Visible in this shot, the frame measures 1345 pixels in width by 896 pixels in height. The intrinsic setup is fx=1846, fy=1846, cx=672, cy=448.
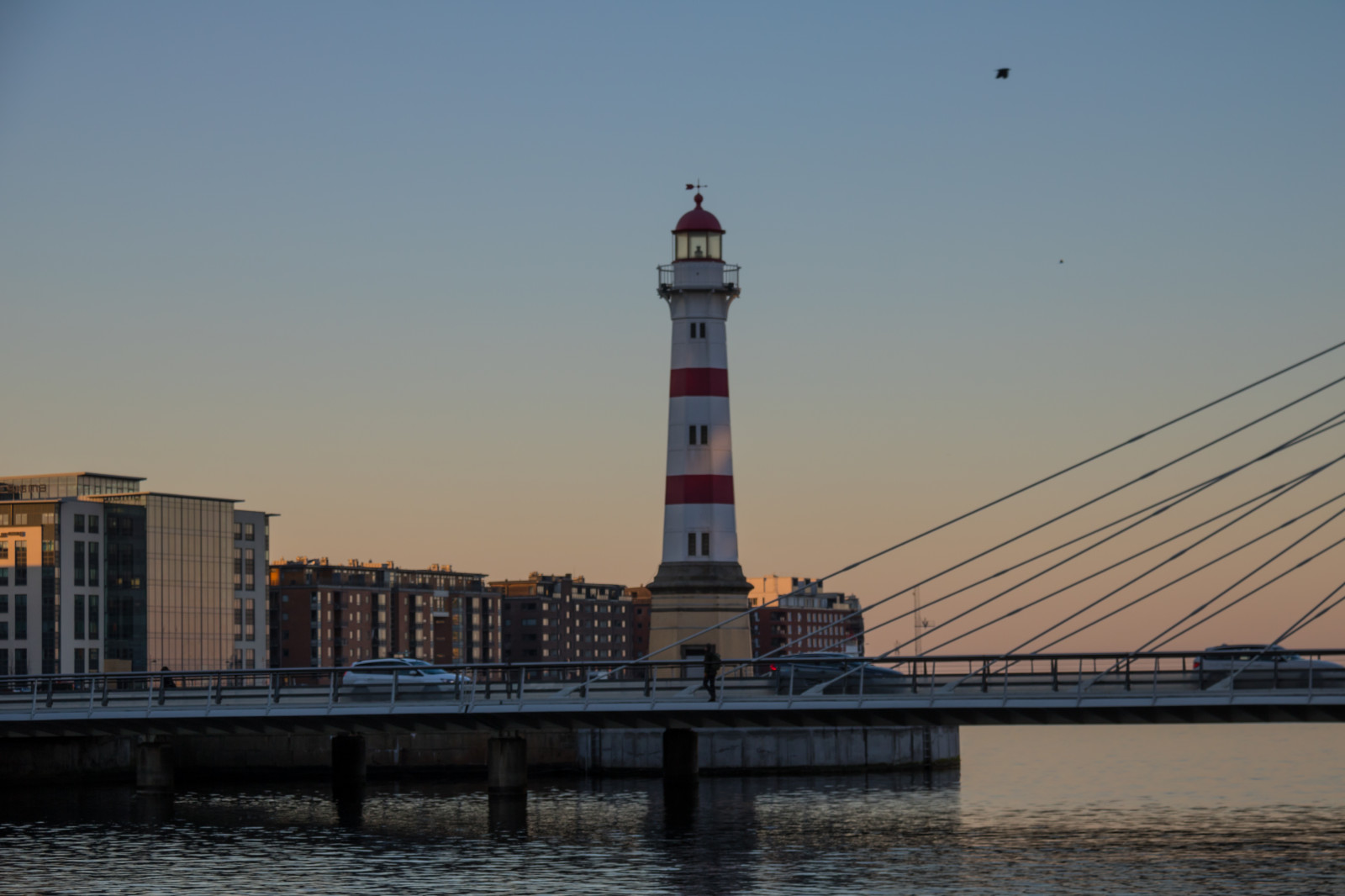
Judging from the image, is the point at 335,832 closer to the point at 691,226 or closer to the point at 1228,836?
the point at 1228,836

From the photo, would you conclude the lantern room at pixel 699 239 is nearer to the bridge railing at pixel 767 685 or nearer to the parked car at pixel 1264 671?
the bridge railing at pixel 767 685

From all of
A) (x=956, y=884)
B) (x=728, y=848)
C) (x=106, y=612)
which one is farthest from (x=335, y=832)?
(x=106, y=612)

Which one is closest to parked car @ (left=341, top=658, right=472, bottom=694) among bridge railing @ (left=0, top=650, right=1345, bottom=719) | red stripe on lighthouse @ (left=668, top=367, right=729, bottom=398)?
bridge railing @ (left=0, top=650, right=1345, bottom=719)

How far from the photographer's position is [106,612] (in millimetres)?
137500

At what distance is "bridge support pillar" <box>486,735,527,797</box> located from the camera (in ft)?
186

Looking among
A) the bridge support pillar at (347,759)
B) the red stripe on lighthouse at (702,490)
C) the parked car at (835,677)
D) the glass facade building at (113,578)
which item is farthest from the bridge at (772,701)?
the glass facade building at (113,578)

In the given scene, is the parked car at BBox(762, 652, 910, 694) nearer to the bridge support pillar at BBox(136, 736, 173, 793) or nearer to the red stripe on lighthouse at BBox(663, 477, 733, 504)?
the red stripe on lighthouse at BBox(663, 477, 733, 504)

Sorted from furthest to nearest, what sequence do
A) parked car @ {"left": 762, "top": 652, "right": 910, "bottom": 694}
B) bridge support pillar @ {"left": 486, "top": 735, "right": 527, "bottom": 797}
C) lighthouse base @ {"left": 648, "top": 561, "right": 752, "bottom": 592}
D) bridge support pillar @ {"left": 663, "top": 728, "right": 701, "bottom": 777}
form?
lighthouse base @ {"left": 648, "top": 561, "right": 752, "bottom": 592} → bridge support pillar @ {"left": 663, "top": 728, "right": 701, "bottom": 777} → bridge support pillar @ {"left": 486, "top": 735, "right": 527, "bottom": 797} → parked car @ {"left": 762, "top": 652, "right": 910, "bottom": 694}

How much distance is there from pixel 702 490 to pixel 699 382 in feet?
13.5

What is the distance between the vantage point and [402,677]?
198ft

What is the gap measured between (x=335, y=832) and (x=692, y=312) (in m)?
28.2

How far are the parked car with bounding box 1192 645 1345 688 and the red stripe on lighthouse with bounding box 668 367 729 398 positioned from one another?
83.4ft

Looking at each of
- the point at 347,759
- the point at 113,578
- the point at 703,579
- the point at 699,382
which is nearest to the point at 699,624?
the point at 703,579

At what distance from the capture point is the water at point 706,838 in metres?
38.7
